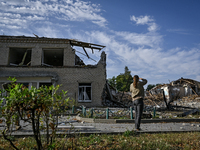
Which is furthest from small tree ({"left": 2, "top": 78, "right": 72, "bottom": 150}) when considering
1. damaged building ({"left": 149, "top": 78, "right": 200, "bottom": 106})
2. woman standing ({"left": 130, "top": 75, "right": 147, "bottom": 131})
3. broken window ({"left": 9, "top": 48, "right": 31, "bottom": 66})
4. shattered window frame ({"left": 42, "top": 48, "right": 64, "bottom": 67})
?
damaged building ({"left": 149, "top": 78, "right": 200, "bottom": 106})

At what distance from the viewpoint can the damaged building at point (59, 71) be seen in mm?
18469

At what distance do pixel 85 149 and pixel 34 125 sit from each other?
55.2 inches

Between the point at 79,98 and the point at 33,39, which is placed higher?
the point at 33,39

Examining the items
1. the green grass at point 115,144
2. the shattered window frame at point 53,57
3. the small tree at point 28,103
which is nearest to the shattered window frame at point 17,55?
the shattered window frame at point 53,57

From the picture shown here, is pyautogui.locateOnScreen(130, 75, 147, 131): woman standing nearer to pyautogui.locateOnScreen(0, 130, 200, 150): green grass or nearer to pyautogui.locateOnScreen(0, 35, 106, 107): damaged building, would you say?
pyautogui.locateOnScreen(0, 130, 200, 150): green grass

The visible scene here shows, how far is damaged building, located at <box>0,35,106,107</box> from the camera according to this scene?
727 inches

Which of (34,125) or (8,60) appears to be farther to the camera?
(8,60)

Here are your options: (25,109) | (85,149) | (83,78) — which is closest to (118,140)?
(85,149)

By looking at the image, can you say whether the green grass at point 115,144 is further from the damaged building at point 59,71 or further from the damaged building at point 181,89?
the damaged building at point 181,89

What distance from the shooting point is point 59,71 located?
1886cm

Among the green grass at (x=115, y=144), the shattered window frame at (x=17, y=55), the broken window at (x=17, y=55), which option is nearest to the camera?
the green grass at (x=115, y=144)

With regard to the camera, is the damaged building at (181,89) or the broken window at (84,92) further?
the damaged building at (181,89)

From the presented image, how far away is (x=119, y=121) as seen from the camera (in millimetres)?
8953

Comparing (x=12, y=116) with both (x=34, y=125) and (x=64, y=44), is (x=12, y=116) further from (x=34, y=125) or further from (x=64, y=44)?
(x=64, y=44)
